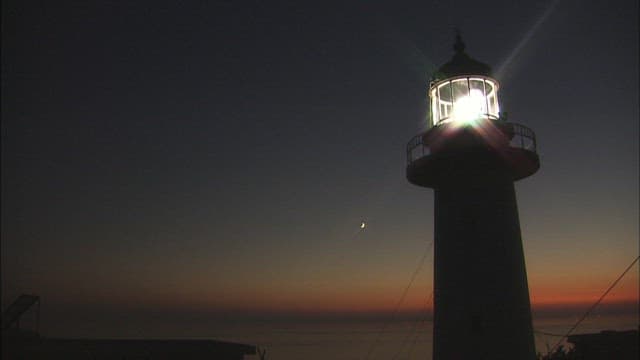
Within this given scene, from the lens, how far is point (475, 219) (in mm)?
12680

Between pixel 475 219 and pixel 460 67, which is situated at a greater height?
pixel 460 67

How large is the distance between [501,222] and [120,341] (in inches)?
331

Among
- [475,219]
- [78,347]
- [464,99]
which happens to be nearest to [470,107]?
[464,99]

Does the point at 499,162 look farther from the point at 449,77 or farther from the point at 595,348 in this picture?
the point at 595,348

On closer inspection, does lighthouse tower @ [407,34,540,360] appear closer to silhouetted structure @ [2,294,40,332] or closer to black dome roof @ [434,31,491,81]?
black dome roof @ [434,31,491,81]

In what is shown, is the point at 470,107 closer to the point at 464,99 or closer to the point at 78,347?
the point at 464,99

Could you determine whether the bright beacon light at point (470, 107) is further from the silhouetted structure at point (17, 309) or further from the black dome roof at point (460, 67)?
the silhouetted structure at point (17, 309)

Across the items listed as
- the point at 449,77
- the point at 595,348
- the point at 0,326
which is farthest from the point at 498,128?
the point at 0,326

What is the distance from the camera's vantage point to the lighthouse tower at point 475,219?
12133 mm

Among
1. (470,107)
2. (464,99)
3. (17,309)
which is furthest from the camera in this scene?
(464,99)

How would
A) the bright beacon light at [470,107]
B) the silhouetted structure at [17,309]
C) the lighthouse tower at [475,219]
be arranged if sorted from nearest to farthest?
1. the silhouetted structure at [17,309]
2. the lighthouse tower at [475,219]
3. the bright beacon light at [470,107]

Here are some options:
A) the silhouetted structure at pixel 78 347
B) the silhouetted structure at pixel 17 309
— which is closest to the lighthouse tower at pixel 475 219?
the silhouetted structure at pixel 78 347

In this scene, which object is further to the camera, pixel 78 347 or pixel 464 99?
pixel 464 99

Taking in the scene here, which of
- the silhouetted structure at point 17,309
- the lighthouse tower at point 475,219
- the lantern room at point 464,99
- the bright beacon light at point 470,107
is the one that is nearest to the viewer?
the silhouetted structure at point 17,309
